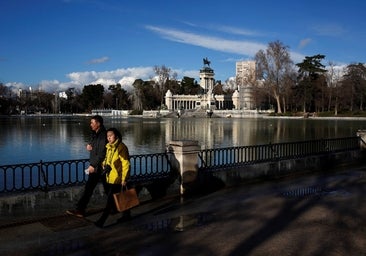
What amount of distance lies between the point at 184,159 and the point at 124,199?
10.9ft

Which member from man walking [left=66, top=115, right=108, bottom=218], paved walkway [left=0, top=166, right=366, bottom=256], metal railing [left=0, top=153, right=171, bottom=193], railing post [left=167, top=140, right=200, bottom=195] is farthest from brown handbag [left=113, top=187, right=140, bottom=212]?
railing post [left=167, top=140, right=200, bottom=195]

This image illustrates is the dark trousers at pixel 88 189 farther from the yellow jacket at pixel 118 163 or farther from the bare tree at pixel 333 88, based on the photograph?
the bare tree at pixel 333 88

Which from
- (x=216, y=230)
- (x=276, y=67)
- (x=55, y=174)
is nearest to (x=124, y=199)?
(x=216, y=230)

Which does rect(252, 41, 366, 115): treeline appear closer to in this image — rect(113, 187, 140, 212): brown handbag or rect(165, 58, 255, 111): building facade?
rect(165, 58, 255, 111): building facade

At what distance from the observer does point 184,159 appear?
10.7 meters

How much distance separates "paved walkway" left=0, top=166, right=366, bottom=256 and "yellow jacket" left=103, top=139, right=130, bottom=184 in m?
0.96

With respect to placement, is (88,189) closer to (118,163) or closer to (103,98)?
(118,163)

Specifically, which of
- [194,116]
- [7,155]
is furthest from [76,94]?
[7,155]

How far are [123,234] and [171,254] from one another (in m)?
1.39

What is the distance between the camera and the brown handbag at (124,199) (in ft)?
Answer: 24.6

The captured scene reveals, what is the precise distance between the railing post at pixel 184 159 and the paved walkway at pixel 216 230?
0.64 m

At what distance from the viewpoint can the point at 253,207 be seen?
31.1 feet

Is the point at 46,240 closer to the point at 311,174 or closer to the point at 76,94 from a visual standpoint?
the point at 311,174

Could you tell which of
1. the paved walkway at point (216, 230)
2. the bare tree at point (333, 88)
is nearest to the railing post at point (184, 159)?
the paved walkway at point (216, 230)
